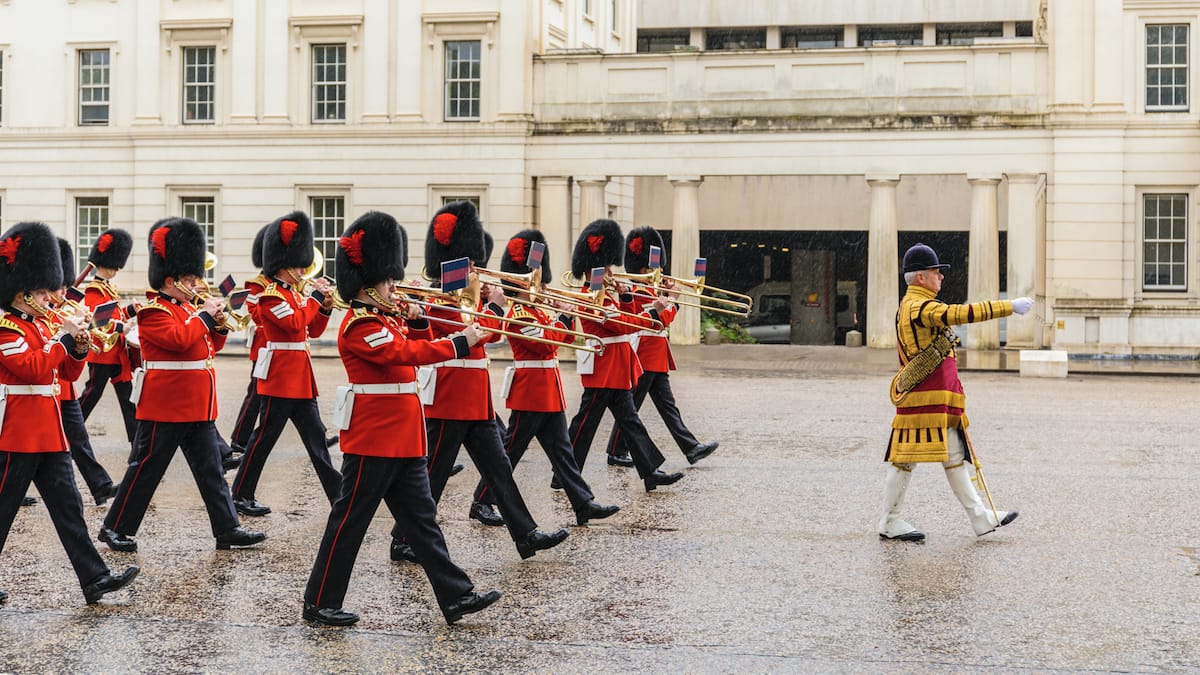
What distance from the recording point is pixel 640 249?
40.0 feet

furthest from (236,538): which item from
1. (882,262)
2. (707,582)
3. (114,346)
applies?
(882,262)

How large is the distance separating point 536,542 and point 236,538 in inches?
66.4

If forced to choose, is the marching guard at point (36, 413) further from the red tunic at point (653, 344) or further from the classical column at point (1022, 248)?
the classical column at point (1022, 248)

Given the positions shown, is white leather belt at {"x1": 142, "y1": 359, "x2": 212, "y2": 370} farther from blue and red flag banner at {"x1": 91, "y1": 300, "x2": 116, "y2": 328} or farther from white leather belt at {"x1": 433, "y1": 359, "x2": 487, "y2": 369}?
white leather belt at {"x1": 433, "y1": 359, "x2": 487, "y2": 369}

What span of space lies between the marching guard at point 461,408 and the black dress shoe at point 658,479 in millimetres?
2466

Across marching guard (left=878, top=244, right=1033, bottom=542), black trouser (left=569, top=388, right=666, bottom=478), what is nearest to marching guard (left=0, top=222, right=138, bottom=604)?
black trouser (left=569, top=388, right=666, bottom=478)

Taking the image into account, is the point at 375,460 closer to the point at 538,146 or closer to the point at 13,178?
the point at 538,146

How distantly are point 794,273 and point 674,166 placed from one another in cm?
871

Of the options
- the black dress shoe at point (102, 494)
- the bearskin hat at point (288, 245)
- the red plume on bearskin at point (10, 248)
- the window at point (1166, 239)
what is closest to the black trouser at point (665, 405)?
the bearskin hat at point (288, 245)

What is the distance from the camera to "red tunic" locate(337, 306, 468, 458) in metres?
6.75

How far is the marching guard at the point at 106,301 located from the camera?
11.4 meters

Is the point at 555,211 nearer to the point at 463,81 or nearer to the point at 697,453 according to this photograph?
the point at 463,81

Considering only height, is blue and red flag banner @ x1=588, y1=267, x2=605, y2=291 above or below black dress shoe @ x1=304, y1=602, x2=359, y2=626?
above

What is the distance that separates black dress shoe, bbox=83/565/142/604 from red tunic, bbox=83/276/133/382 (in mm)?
4099
